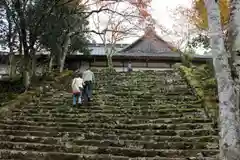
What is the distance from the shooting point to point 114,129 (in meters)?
8.49

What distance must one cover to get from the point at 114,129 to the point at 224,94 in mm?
4315

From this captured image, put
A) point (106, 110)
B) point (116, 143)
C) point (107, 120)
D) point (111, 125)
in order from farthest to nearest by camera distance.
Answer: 1. point (106, 110)
2. point (107, 120)
3. point (111, 125)
4. point (116, 143)

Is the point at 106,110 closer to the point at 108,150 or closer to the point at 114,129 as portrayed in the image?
the point at 114,129

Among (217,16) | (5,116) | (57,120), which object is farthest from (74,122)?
(217,16)

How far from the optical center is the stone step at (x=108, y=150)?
268 inches

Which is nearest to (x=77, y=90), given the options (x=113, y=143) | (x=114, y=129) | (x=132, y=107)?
(x=132, y=107)

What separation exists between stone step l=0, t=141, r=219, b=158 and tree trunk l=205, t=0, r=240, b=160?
7.71ft

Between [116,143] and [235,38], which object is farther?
[116,143]

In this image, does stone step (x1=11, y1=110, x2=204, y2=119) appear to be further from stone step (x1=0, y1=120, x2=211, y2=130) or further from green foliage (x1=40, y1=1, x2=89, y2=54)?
green foliage (x1=40, y1=1, x2=89, y2=54)

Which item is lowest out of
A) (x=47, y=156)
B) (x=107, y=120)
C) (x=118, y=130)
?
(x=47, y=156)

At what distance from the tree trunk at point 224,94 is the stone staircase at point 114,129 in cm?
213

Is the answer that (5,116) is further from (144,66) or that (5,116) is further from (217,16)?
(144,66)

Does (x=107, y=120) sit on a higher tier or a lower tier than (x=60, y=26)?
lower

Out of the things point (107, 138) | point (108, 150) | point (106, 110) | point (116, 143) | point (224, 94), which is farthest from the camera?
point (106, 110)
